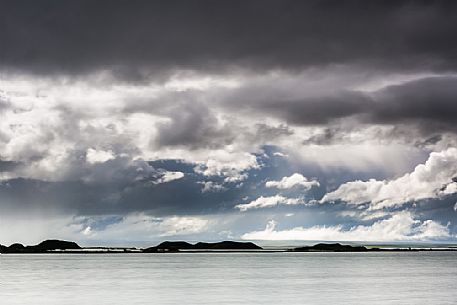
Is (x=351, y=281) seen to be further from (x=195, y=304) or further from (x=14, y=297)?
(x=14, y=297)

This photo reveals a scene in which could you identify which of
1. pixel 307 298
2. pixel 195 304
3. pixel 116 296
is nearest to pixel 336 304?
pixel 307 298

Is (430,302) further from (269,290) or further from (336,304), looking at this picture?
(269,290)

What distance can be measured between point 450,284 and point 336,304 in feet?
117

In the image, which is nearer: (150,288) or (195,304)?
(195,304)

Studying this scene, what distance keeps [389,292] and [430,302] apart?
1328 centimetres

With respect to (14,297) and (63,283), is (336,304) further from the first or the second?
(63,283)

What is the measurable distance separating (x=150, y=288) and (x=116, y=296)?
50.2 feet

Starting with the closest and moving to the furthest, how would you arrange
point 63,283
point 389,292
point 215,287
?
point 389,292
point 215,287
point 63,283

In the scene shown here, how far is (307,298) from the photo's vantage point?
81.6 m

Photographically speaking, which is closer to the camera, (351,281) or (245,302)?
(245,302)

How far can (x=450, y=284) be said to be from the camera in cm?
10400

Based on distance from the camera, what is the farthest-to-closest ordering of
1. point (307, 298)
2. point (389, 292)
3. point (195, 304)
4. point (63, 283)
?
point (63, 283)
point (389, 292)
point (307, 298)
point (195, 304)

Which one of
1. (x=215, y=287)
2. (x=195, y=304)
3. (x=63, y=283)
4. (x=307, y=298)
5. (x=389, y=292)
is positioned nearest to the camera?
(x=195, y=304)

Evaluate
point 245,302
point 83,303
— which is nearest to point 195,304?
point 245,302
